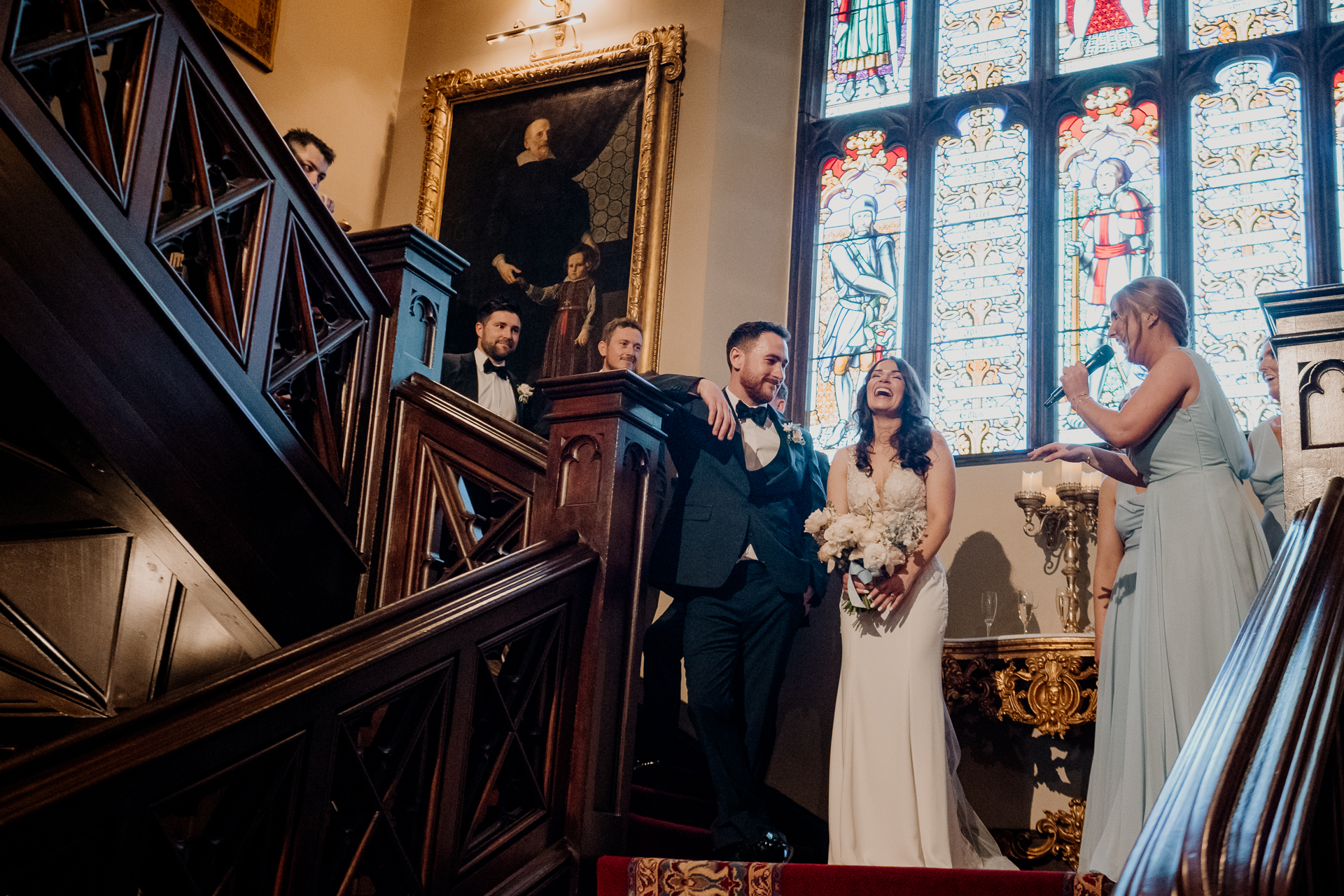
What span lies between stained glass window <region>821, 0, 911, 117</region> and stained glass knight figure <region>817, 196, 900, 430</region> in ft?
2.64

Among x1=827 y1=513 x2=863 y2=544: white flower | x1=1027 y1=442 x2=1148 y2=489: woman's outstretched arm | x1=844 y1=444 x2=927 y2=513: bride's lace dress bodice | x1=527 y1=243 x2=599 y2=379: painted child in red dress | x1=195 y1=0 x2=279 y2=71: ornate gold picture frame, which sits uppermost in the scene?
x1=195 y1=0 x2=279 y2=71: ornate gold picture frame

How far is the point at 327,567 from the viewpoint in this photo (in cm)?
374

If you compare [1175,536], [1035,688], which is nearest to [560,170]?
[1035,688]

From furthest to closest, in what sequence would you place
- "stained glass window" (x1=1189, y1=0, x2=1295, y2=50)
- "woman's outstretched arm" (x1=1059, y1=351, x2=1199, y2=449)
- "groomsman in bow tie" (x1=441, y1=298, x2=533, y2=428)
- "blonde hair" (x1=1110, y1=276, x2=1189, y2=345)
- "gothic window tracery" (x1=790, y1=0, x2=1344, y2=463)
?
1. "stained glass window" (x1=1189, y1=0, x2=1295, y2=50)
2. "gothic window tracery" (x1=790, y1=0, x2=1344, y2=463)
3. "groomsman in bow tie" (x1=441, y1=298, x2=533, y2=428)
4. "blonde hair" (x1=1110, y1=276, x2=1189, y2=345)
5. "woman's outstretched arm" (x1=1059, y1=351, x2=1199, y2=449)

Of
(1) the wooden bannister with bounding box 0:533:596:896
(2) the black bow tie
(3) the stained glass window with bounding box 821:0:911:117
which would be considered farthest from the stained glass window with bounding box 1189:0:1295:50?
(1) the wooden bannister with bounding box 0:533:596:896

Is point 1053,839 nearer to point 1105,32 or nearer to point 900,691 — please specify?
point 900,691

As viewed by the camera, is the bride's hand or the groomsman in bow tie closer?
the bride's hand

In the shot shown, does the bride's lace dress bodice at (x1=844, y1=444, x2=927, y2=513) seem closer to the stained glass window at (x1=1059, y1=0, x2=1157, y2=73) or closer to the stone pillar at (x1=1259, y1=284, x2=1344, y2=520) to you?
the stone pillar at (x1=1259, y1=284, x2=1344, y2=520)

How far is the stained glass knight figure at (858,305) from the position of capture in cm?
717

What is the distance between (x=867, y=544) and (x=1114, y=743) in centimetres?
100

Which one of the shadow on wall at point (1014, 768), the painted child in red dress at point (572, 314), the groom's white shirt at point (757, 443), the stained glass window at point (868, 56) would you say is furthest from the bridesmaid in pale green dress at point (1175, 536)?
the stained glass window at point (868, 56)

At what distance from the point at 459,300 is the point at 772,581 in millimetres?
4217

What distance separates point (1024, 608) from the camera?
5742mm

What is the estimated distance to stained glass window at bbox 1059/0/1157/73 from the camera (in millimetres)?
7188
